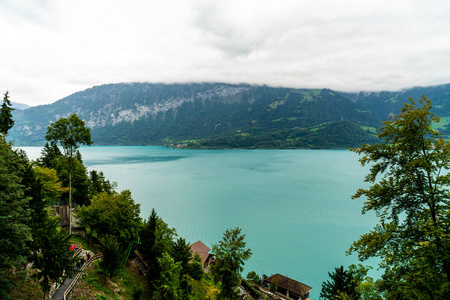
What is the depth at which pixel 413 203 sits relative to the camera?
9.40 metres

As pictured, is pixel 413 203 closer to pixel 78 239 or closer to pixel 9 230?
pixel 9 230

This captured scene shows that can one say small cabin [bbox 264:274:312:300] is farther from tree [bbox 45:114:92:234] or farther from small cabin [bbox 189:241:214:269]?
tree [bbox 45:114:92:234]

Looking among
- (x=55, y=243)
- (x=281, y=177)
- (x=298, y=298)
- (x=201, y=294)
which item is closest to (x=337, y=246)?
(x=298, y=298)

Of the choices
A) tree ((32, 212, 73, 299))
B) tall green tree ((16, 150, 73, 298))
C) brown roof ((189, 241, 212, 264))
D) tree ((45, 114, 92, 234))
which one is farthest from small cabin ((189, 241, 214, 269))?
tree ((32, 212, 73, 299))

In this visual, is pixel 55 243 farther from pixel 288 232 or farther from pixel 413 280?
pixel 288 232

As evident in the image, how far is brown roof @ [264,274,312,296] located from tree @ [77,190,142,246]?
21472 millimetres

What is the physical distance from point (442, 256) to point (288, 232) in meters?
46.3

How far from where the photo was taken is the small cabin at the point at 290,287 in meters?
31.1

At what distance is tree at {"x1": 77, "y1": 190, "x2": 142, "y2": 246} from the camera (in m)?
25.5

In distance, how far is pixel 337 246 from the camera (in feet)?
147

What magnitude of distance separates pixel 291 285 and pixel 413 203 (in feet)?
93.5

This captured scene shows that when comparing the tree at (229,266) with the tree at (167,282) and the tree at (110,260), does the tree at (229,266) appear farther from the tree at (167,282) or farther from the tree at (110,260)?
the tree at (110,260)

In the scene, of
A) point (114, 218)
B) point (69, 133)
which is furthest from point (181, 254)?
point (69, 133)

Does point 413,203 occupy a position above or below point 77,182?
above
